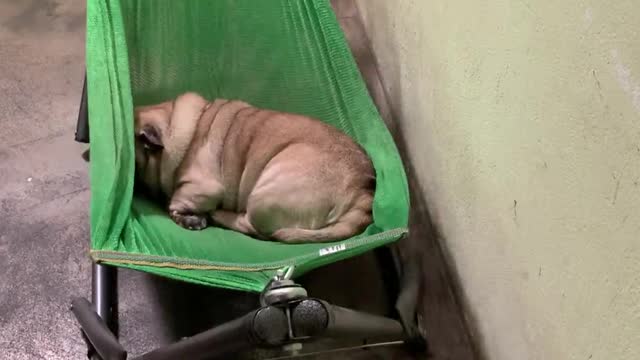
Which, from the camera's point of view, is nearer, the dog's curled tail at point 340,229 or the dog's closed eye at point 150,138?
the dog's curled tail at point 340,229

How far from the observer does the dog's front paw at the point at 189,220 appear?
168cm

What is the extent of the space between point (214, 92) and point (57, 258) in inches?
23.5

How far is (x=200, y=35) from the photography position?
6.47ft

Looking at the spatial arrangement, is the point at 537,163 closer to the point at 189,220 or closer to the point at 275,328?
the point at 275,328

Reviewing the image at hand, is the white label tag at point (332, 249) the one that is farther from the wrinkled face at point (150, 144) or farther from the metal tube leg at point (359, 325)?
the wrinkled face at point (150, 144)

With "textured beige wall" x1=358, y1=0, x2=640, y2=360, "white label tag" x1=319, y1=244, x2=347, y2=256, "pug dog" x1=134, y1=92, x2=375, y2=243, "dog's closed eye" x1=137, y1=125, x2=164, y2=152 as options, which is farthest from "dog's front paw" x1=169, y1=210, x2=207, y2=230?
"textured beige wall" x1=358, y1=0, x2=640, y2=360

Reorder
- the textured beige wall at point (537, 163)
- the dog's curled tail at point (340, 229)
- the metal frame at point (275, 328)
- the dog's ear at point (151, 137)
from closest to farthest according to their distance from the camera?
the textured beige wall at point (537, 163) → the metal frame at point (275, 328) → the dog's curled tail at point (340, 229) → the dog's ear at point (151, 137)

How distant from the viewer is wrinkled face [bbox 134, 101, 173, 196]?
1.68 meters

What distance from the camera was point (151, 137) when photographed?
168 cm

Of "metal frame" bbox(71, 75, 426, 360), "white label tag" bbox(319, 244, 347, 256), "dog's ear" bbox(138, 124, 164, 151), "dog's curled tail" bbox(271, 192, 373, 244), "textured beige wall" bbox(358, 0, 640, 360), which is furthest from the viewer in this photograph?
"dog's ear" bbox(138, 124, 164, 151)

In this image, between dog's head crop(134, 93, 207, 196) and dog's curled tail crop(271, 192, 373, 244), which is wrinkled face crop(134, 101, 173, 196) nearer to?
dog's head crop(134, 93, 207, 196)

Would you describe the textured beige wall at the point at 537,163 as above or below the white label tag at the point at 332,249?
above

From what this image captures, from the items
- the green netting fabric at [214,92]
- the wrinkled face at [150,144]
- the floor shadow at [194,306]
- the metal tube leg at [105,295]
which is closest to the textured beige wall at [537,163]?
the green netting fabric at [214,92]

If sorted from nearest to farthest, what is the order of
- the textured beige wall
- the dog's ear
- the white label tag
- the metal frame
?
the textured beige wall < the metal frame < the white label tag < the dog's ear
